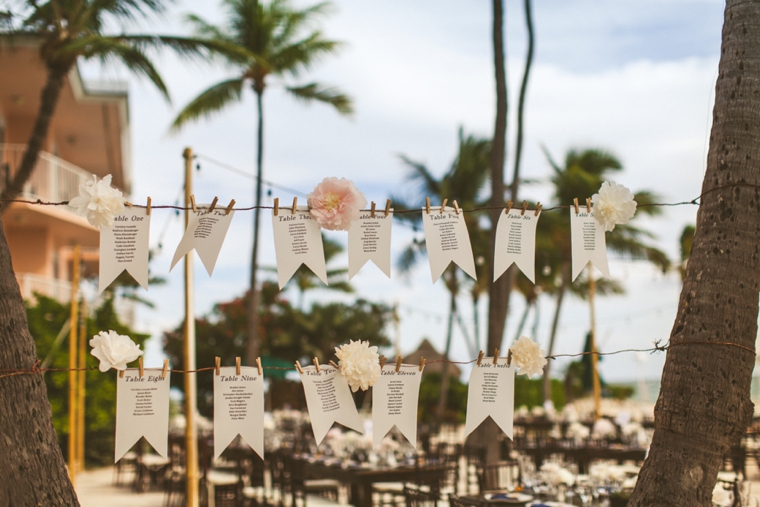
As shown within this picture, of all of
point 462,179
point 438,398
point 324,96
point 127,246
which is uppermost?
point 324,96

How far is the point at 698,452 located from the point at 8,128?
55.3 feet

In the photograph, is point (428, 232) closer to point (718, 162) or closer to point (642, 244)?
point (718, 162)

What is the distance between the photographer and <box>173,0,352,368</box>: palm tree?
50.7 feet

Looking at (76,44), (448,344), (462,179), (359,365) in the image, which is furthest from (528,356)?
(448,344)

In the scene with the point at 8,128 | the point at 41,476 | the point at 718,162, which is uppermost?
the point at 8,128

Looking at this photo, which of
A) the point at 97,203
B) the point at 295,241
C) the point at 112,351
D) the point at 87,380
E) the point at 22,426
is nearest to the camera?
the point at 22,426

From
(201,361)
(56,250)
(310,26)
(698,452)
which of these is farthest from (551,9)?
(201,361)

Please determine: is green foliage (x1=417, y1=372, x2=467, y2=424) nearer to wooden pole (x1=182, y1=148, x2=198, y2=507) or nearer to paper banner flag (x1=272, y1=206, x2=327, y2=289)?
wooden pole (x1=182, y1=148, x2=198, y2=507)

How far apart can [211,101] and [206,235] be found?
12325 millimetres

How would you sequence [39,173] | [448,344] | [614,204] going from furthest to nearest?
[448,344], [39,173], [614,204]

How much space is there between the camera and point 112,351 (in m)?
3.34

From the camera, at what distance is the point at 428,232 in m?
3.97

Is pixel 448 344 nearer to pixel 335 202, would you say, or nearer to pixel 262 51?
pixel 262 51

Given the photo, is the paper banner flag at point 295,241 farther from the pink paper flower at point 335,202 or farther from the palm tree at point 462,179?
the palm tree at point 462,179
